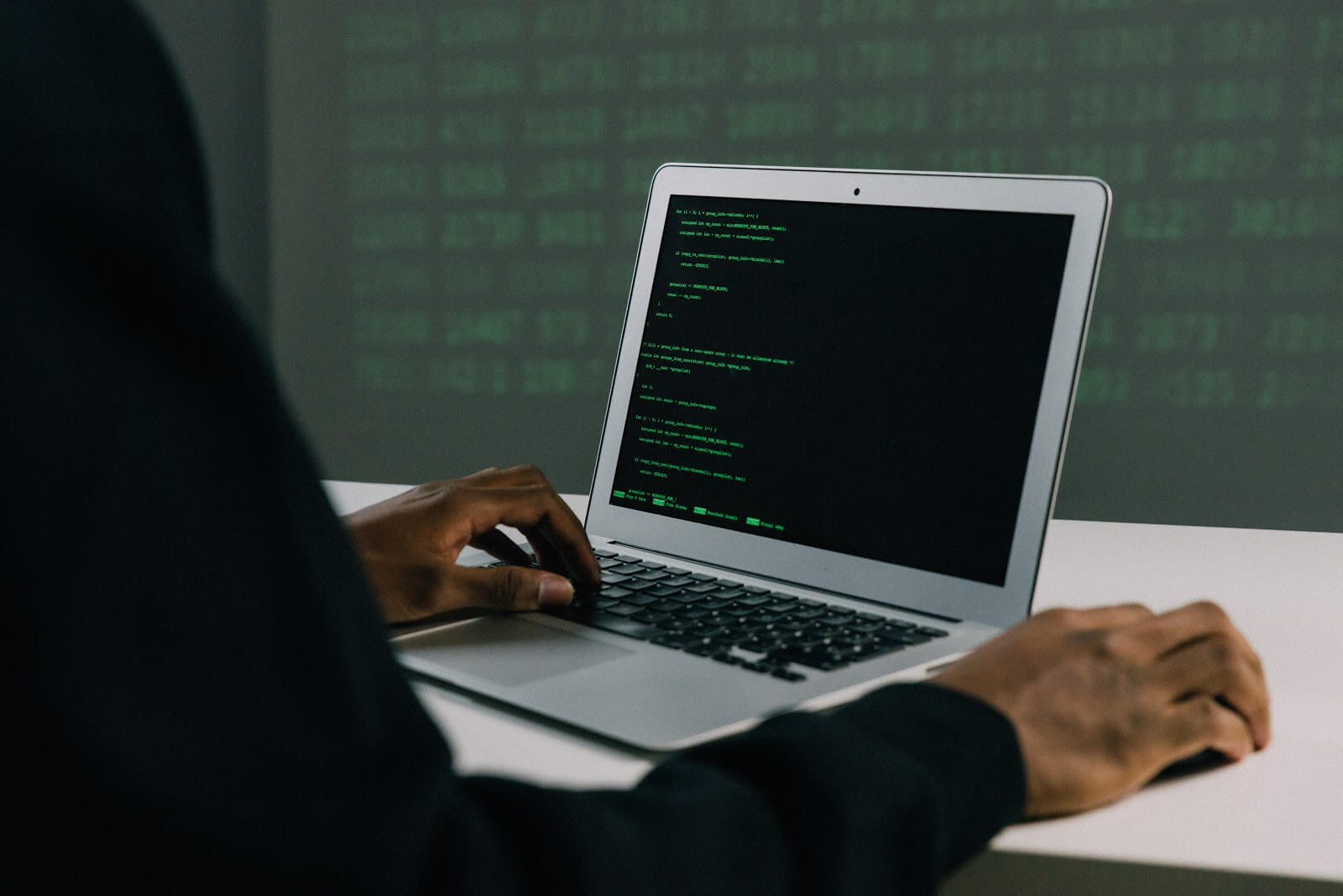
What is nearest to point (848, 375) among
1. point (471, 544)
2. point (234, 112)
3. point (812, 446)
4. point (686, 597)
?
point (812, 446)

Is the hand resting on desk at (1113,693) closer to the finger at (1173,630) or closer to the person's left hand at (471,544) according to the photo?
the finger at (1173,630)

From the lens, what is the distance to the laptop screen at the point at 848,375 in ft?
2.64

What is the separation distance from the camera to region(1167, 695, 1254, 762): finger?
1.79 feet

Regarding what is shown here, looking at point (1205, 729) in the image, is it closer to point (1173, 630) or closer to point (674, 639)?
point (1173, 630)

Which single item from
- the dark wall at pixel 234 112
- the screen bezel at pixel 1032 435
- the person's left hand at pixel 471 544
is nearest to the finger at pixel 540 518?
the person's left hand at pixel 471 544

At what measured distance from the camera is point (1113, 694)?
1.76 ft

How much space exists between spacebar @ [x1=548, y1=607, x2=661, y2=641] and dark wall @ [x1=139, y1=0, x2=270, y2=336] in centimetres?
242

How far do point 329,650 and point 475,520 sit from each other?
1.76 feet

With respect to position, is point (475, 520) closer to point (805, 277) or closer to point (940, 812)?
point (805, 277)

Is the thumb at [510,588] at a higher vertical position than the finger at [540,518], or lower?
lower

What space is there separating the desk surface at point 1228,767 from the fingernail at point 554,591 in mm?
127

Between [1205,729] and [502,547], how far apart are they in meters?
0.51

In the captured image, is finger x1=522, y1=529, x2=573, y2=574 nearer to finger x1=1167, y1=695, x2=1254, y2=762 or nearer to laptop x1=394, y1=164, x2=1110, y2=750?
laptop x1=394, y1=164, x2=1110, y2=750

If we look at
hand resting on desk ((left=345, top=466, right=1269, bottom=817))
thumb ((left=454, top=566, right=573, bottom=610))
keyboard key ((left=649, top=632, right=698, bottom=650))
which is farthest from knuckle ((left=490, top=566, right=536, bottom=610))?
hand resting on desk ((left=345, top=466, right=1269, bottom=817))
